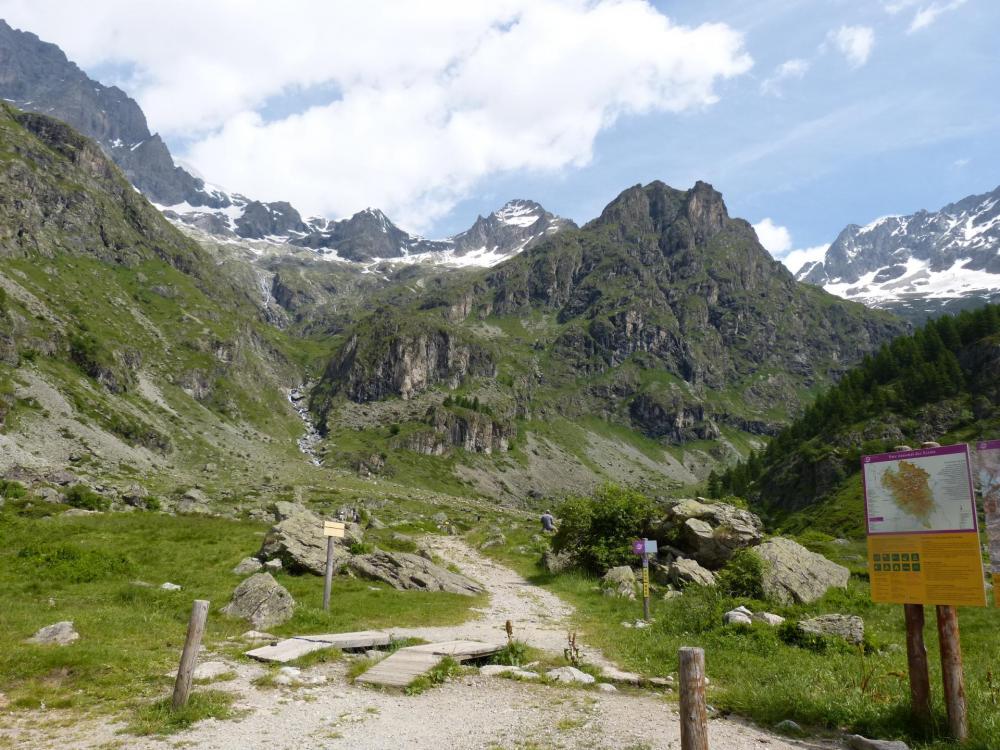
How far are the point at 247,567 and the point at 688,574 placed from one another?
871 inches

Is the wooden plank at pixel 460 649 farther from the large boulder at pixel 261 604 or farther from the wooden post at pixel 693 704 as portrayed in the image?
the wooden post at pixel 693 704

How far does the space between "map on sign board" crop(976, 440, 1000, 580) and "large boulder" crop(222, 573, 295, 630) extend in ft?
65.5

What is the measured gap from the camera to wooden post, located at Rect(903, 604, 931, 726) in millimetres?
10773

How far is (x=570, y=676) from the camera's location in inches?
587

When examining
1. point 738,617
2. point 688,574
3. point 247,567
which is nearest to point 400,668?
point 738,617

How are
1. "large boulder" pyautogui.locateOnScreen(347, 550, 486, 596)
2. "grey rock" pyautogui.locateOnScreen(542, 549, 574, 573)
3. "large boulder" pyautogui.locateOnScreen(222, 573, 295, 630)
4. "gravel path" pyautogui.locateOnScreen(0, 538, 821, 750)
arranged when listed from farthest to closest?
1. "grey rock" pyautogui.locateOnScreen(542, 549, 574, 573)
2. "large boulder" pyautogui.locateOnScreen(347, 550, 486, 596)
3. "large boulder" pyautogui.locateOnScreen(222, 573, 295, 630)
4. "gravel path" pyautogui.locateOnScreen(0, 538, 821, 750)

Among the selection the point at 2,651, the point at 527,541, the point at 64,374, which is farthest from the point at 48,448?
the point at 2,651

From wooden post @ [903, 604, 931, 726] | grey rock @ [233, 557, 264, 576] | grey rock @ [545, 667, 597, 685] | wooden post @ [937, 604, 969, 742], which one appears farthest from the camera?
grey rock @ [233, 557, 264, 576]

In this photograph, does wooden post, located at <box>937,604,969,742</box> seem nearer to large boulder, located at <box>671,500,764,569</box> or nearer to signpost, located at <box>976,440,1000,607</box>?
signpost, located at <box>976,440,1000,607</box>

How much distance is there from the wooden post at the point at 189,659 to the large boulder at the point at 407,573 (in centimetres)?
1714

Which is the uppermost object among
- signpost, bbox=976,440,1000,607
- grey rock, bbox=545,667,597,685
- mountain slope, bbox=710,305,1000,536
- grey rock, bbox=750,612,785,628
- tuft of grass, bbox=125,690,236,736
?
mountain slope, bbox=710,305,1000,536

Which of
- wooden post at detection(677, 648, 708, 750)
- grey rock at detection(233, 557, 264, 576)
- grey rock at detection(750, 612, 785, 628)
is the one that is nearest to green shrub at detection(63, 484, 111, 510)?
grey rock at detection(233, 557, 264, 576)

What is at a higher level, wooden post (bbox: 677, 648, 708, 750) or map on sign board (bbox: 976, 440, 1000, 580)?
map on sign board (bbox: 976, 440, 1000, 580)

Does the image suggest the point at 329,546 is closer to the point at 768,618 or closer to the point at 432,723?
the point at 432,723
